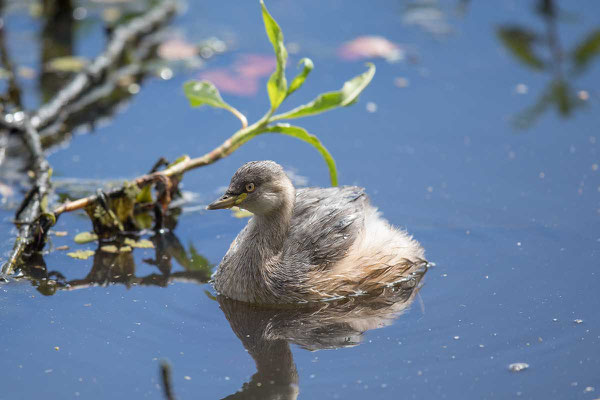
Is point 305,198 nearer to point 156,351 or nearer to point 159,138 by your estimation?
point 156,351

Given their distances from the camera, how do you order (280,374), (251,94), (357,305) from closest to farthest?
1. (280,374)
2. (357,305)
3. (251,94)

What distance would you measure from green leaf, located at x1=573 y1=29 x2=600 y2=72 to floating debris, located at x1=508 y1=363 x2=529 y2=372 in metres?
4.33

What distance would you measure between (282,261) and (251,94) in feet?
9.30

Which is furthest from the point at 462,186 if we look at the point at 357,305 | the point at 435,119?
the point at 357,305

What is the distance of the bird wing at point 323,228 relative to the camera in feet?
16.8

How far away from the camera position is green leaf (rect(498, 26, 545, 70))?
8.09 metres

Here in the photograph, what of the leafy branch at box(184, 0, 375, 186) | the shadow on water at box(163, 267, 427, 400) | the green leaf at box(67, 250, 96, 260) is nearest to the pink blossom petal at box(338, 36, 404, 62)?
the leafy branch at box(184, 0, 375, 186)

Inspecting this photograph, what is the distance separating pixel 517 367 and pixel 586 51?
4754 mm

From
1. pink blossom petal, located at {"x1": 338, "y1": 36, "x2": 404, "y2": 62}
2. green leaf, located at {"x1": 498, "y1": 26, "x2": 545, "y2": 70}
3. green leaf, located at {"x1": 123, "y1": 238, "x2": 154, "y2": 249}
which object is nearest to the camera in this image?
green leaf, located at {"x1": 123, "y1": 238, "x2": 154, "y2": 249}

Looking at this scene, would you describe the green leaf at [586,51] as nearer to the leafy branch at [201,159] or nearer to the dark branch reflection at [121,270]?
the leafy branch at [201,159]

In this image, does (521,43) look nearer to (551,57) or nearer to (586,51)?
(551,57)

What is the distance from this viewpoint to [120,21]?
9031 millimetres

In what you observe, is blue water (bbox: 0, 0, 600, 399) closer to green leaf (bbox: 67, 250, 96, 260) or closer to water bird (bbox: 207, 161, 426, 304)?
green leaf (bbox: 67, 250, 96, 260)

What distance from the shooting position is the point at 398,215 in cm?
594
